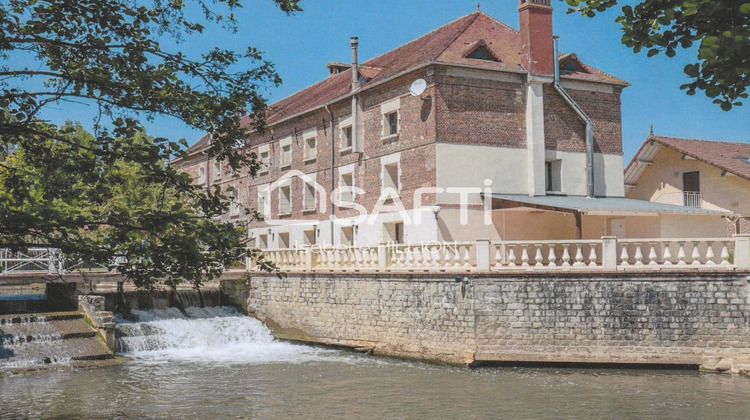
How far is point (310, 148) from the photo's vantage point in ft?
113

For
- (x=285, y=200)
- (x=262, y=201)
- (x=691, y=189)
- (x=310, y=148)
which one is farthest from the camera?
(x=262, y=201)

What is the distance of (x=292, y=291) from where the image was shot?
26234 mm

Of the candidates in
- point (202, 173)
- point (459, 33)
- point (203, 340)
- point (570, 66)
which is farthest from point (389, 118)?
point (202, 173)

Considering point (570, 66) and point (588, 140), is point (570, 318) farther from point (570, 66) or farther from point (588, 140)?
point (570, 66)

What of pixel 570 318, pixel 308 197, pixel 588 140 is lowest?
pixel 570 318

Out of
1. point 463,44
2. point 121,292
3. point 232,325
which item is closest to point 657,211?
point 463,44

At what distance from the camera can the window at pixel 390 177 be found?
28891 mm

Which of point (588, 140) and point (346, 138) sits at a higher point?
point (346, 138)

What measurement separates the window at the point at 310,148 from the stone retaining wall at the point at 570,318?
42.5 feet

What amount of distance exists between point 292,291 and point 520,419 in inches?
551

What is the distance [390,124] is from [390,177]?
6.82 feet

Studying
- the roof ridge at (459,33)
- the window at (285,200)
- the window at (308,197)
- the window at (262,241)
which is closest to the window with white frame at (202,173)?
the window at (262,241)

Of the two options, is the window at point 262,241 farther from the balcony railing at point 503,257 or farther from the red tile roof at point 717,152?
the red tile roof at point 717,152

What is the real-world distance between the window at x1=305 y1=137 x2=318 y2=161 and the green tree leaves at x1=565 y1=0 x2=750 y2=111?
2764cm
